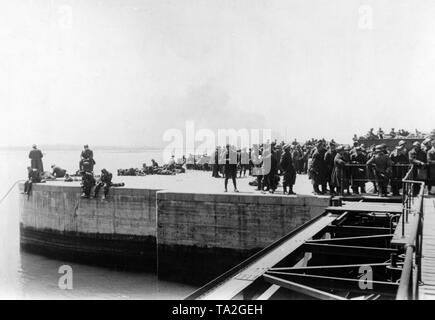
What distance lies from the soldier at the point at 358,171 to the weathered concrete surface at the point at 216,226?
6.10ft

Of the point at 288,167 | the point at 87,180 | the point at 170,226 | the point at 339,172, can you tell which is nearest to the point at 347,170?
the point at 339,172

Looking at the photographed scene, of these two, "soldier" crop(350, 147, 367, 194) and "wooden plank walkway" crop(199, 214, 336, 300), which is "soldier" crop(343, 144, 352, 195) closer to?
"soldier" crop(350, 147, 367, 194)

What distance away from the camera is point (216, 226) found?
53.5 feet

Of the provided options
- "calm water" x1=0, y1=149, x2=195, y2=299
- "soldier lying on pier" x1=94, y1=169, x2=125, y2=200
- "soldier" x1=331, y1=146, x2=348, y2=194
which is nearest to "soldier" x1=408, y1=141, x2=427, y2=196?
"soldier" x1=331, y1=146, x2=348, y2=194

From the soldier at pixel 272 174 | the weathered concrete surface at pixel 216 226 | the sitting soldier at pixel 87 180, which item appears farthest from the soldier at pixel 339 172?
the sitting soldier at pixel 87 180

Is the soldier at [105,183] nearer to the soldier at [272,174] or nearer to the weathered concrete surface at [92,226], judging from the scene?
the weathered concrete surface at [92,226]

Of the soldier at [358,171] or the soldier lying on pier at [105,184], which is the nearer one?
the soldier at [358,171]

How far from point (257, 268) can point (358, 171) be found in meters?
10.2

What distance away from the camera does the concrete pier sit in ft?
50.9

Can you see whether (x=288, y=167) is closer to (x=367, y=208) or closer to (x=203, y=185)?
(x=367, y=208)

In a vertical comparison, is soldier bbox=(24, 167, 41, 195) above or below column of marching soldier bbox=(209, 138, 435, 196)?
below

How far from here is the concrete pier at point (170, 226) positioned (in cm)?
1552

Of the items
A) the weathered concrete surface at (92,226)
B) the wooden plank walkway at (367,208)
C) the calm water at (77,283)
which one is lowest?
the calm water at (77,283)

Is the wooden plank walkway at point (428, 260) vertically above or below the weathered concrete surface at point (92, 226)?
above
